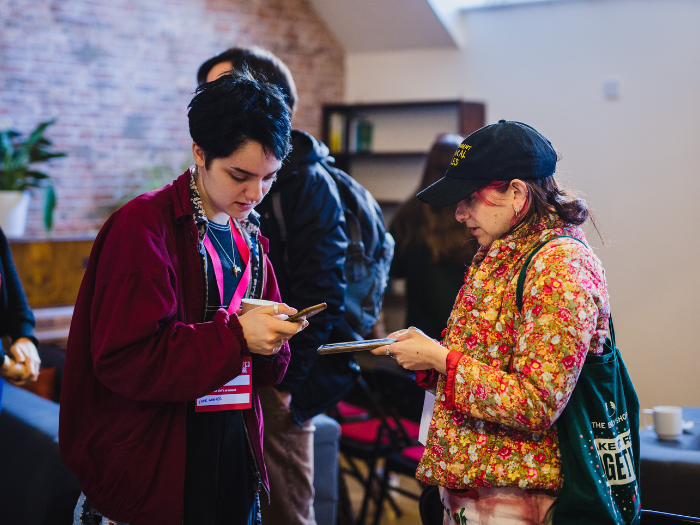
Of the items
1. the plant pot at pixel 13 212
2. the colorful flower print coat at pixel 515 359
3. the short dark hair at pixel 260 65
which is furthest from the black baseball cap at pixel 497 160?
the plant pot at pixel 13 212

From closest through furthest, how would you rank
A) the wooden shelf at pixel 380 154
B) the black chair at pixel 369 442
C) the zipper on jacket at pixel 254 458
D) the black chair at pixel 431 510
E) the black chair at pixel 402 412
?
the zipper on jacket at pixel 254 458
the black chair at pixel 431 510
the black chair at pixel 402 412
the black chair at pixel 369 442
the wooden shelf at pixel 380 154

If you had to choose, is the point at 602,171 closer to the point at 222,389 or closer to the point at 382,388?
the point at 382,388

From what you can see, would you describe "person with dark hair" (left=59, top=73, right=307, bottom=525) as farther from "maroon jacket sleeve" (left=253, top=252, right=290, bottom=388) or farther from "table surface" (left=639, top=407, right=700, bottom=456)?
"table surface" (left=639, top=407, right=700, bottom=456)

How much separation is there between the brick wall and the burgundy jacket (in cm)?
340

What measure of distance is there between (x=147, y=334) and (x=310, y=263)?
787 millimetres

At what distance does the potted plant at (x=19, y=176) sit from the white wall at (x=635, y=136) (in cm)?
329

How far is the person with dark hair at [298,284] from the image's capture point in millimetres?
1808

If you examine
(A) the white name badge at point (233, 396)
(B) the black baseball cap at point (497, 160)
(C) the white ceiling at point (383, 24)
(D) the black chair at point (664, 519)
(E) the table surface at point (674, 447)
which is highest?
(C) the white ceiling at point (383, 24)

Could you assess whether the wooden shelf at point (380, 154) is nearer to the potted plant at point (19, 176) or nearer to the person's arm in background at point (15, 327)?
the potted plant at point (19, 176)

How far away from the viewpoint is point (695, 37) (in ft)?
13.8

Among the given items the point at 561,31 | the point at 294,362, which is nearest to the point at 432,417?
the point at 294,362

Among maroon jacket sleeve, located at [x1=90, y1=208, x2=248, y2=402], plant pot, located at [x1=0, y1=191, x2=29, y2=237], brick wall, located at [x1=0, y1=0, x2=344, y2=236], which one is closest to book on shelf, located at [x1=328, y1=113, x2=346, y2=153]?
brick wall, located at [x1=0, y1=0, x2=344, y2=236]

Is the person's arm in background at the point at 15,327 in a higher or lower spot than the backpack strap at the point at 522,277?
lower

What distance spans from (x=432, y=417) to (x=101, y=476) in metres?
0.63
